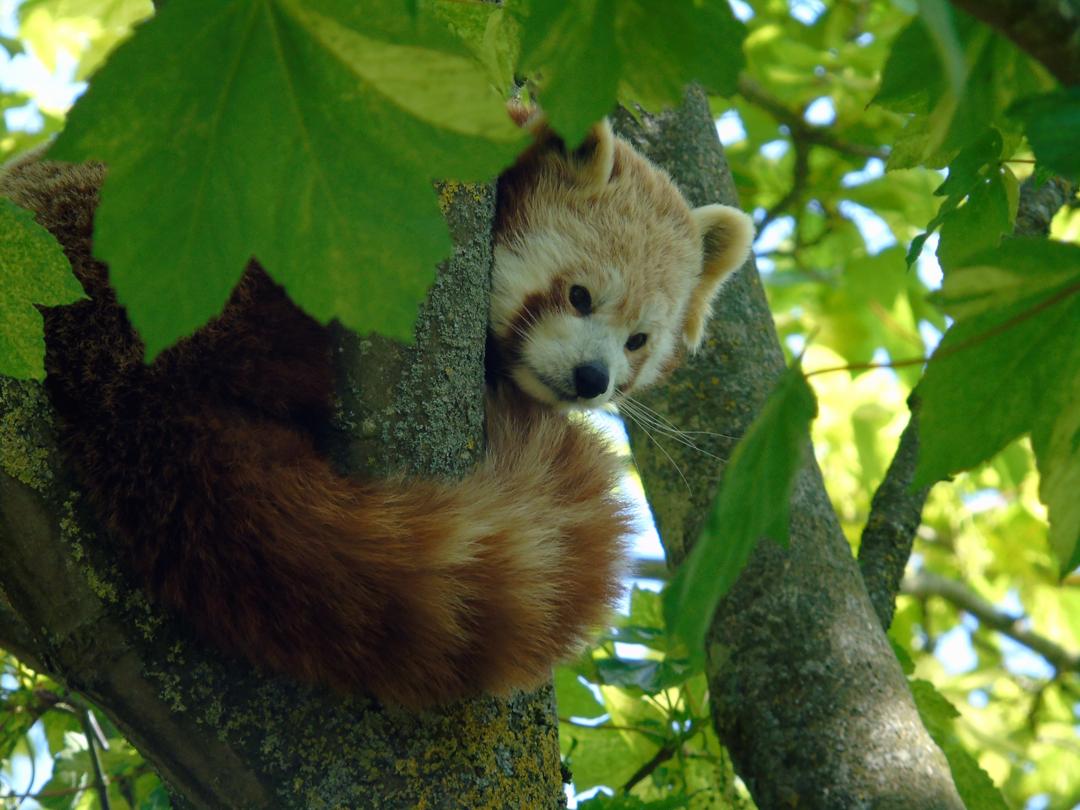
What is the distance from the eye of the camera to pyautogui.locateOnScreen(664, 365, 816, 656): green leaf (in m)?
1.15

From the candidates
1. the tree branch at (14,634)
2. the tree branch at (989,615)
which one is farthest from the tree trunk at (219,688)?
the tree branch at (989,615)

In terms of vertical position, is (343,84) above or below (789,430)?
above

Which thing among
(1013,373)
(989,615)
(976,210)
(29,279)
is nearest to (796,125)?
(989,615)

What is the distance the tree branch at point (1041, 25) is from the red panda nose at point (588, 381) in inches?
78.3

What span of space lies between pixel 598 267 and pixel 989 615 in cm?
383

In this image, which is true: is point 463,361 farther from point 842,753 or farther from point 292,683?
point 842,753

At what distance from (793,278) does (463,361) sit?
13.5ft

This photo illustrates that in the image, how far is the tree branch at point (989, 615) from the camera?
19.3ft

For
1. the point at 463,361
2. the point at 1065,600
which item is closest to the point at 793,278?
the point at 1065,600

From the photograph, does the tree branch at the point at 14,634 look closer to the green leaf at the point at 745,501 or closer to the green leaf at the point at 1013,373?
the green leaf at the point at 745,501

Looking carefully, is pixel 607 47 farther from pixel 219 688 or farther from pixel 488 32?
pixel 219 688

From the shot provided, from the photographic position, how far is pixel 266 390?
2.03m

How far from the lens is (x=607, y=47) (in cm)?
124

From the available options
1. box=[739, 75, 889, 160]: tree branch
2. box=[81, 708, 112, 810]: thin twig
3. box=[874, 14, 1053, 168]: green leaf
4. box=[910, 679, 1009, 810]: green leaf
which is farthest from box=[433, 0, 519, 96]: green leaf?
box=[739, 75, 889, 160]: tree branch
